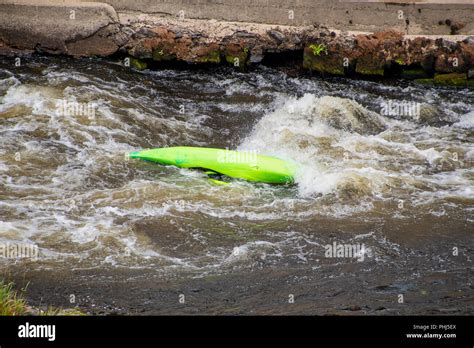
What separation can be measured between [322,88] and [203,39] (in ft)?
6.88

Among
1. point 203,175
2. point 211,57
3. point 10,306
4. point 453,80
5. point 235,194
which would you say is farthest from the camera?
point 211,57

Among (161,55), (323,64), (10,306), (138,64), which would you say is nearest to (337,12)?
(323,64)

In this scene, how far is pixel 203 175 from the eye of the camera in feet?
25.7

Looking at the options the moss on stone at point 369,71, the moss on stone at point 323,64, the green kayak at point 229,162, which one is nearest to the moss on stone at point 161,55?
the moss on stone at point 323,64

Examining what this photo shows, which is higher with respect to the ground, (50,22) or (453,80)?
(50,22)

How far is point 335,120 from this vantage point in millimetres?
9492

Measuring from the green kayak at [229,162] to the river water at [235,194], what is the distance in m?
0.13

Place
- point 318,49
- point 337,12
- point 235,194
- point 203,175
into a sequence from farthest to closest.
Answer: point 337,12 < point 318,49 < point 203,175 < point 235,194

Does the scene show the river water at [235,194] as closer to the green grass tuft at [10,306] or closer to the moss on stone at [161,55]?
the moss on stone at [161,55]

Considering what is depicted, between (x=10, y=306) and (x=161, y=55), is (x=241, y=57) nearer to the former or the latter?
(x=161, y=55)

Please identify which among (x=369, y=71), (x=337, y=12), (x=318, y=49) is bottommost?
(x=369, y=71)

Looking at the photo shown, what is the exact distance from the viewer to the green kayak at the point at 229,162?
777 cm

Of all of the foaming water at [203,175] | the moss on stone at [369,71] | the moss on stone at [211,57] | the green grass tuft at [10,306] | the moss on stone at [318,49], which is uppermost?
the moss on stone at [318,49]

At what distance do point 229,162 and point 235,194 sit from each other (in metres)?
0.57
